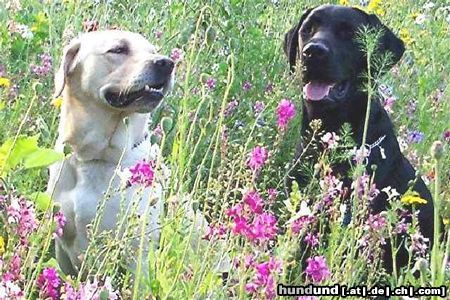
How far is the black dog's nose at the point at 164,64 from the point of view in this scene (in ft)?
12.4

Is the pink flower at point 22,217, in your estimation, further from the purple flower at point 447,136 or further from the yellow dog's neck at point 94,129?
the purple flower at point 447,136

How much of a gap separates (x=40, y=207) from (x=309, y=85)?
2298 mm

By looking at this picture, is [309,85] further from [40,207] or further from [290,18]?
[40,207]

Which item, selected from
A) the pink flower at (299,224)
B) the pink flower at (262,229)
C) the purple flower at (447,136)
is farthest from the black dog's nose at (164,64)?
the pink flower at (262,229)

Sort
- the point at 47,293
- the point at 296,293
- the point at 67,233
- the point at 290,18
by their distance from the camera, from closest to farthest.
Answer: the point at 47,293 < the point at 296,293 < the point at 67,233 < the point at 290,18

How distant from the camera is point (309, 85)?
4.65 meters

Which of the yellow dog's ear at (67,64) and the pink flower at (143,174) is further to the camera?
the yellow dog's ear at (67,64)

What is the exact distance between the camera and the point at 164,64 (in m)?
3.79

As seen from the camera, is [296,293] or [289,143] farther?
[289,143]

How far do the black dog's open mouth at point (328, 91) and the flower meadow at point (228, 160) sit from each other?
0.39 feet

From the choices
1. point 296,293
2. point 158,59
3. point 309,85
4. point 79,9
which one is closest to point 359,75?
point 309,85

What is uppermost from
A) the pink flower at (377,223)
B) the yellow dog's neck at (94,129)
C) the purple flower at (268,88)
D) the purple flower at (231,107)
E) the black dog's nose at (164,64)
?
the purple flower at (268,88)

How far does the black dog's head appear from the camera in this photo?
14.8ft

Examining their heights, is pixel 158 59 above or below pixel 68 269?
above
